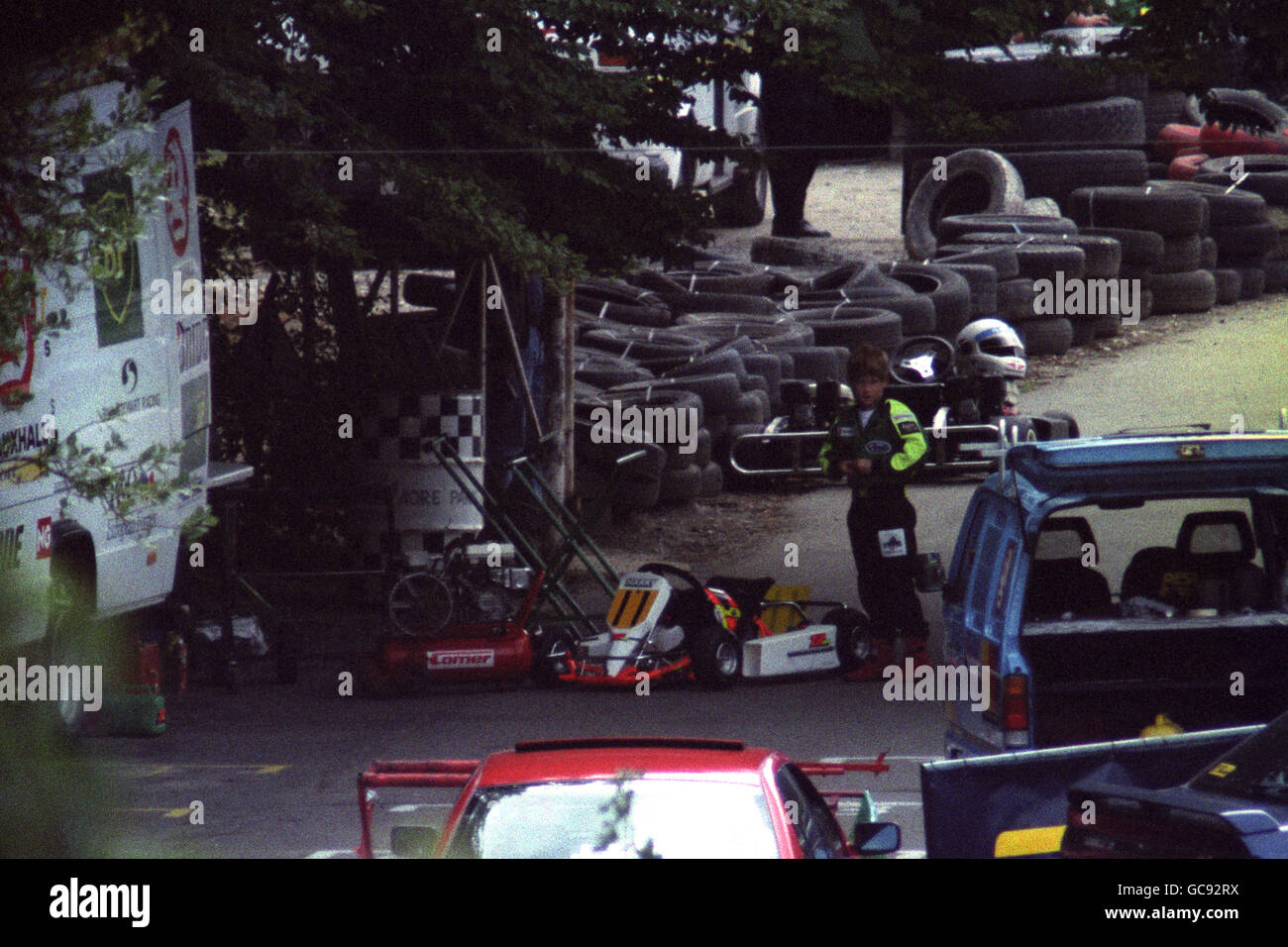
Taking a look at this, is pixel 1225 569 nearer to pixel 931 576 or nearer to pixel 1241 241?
pixel 931 576

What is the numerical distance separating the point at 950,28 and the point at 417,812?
8.62m

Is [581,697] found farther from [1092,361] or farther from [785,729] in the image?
[1092,361]

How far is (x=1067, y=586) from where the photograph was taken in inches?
351

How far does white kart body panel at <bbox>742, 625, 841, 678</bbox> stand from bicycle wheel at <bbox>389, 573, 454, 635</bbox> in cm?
183

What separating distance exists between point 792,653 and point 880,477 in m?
1.18

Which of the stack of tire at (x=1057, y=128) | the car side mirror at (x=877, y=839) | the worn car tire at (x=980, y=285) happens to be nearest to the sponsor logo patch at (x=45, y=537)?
the car side mirror at (x=877, y=839)

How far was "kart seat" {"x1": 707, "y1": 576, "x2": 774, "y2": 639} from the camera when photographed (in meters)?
12.3

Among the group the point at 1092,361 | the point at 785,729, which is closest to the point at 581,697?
the point at 785,729

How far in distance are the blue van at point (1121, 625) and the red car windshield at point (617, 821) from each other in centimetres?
244

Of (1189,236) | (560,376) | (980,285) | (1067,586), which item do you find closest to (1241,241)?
(1189,236)

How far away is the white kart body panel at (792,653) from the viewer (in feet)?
39.7

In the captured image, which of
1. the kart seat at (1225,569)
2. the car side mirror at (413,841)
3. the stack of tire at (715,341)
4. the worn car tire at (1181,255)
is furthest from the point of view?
the worn car tire at (1181,255)

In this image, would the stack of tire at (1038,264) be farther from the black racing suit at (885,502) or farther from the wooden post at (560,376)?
the black racing suit at (885,502)

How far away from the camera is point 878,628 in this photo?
12.2 m
